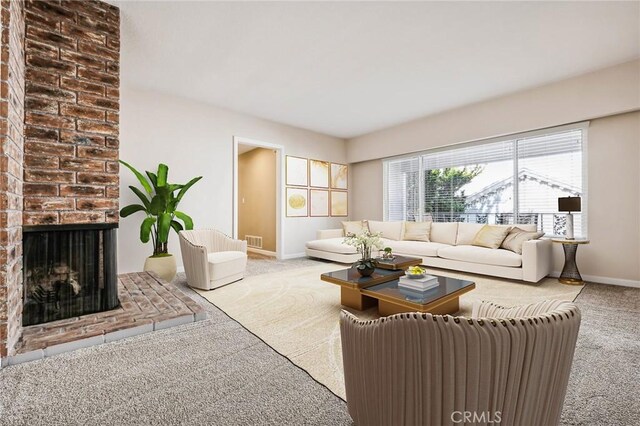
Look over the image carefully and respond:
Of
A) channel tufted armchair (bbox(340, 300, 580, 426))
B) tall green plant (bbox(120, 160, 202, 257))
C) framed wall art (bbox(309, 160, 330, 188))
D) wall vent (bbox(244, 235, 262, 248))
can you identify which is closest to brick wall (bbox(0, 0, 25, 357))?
tall green plant (bbox(120, 160, 202, 257))

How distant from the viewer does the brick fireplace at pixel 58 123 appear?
6.39ft

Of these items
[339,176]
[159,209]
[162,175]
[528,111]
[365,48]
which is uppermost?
[365,48]

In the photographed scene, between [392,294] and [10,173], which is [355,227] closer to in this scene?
[392,294]

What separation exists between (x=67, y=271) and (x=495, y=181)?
5.86 meters

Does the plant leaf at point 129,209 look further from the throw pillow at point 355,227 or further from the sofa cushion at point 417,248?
the sofa cushion at point 417,248

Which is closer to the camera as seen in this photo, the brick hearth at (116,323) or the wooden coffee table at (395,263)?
the brick hearth at (116,323)

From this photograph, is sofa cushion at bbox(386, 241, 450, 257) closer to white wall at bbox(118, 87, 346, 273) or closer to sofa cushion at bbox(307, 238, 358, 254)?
sofa cushion at bbox(307, 238, 358, 254)

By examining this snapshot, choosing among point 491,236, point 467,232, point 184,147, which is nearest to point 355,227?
point 467,232

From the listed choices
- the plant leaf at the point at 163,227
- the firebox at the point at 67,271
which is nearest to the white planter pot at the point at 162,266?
the plant leaf at the point at 163,227

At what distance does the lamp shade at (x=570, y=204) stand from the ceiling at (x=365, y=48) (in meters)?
1.67

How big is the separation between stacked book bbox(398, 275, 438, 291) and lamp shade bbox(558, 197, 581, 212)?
2706mm

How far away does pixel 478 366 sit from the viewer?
0.82 m

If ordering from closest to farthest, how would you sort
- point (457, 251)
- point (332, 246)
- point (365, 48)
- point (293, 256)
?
point (365, 48) → point (457, 251) → point (332, 246) → point (293, 256)

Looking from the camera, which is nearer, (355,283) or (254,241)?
(355,283)
